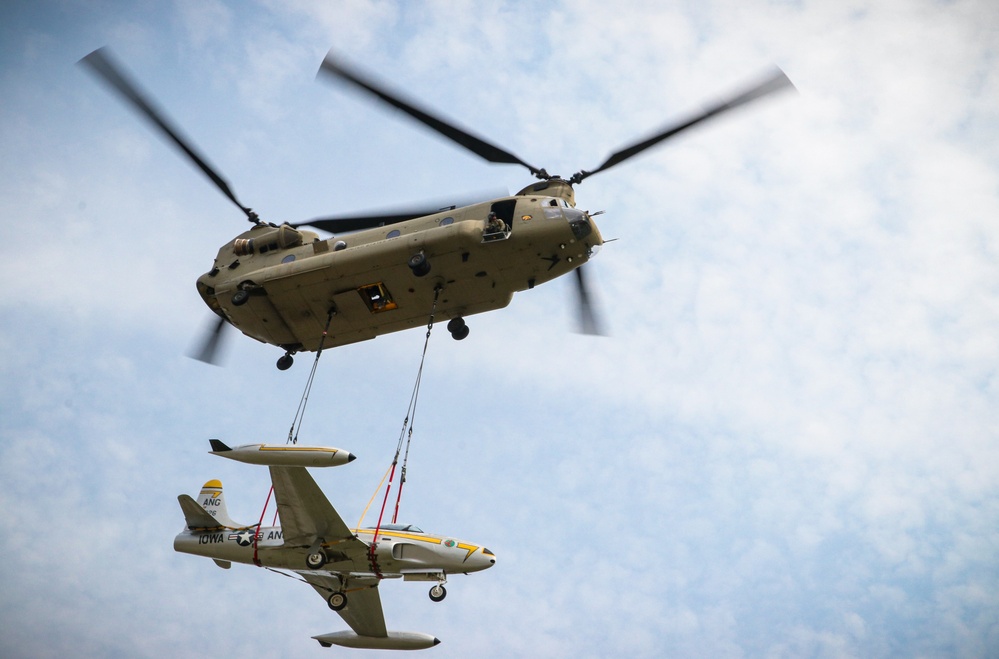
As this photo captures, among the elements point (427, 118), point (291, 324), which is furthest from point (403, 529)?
point (427, 118)

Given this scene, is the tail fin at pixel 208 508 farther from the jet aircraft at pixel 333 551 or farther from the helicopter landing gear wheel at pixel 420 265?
the helicopter landing gear wheel at pixel 420 265

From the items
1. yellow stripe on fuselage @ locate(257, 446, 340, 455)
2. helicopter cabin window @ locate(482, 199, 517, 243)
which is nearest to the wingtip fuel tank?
yellow stripe on fuselage @ locate(257, 446, 340, 455)

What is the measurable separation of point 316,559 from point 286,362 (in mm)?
5471

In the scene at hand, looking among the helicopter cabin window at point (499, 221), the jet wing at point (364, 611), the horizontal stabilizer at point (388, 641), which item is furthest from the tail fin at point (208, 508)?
the helicopter cabin window at point (499, 221)

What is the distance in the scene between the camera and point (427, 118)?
2292 cm

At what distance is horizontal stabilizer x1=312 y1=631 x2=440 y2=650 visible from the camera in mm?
26391

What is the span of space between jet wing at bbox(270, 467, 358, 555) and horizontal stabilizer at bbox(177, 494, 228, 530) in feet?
10.8

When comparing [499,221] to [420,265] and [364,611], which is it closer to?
[420,265]

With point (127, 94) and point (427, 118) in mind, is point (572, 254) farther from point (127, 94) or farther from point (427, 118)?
point (127, 94)

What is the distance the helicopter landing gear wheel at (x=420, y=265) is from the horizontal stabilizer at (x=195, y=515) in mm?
10640

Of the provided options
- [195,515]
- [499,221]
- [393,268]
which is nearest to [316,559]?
[195,515]

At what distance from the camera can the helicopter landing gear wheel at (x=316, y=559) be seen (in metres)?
24.6

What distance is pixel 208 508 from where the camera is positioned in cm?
3112

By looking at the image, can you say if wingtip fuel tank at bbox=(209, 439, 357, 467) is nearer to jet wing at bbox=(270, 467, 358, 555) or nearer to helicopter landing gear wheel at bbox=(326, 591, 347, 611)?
jet wing at bbox=(270, 467, 358, 555)
